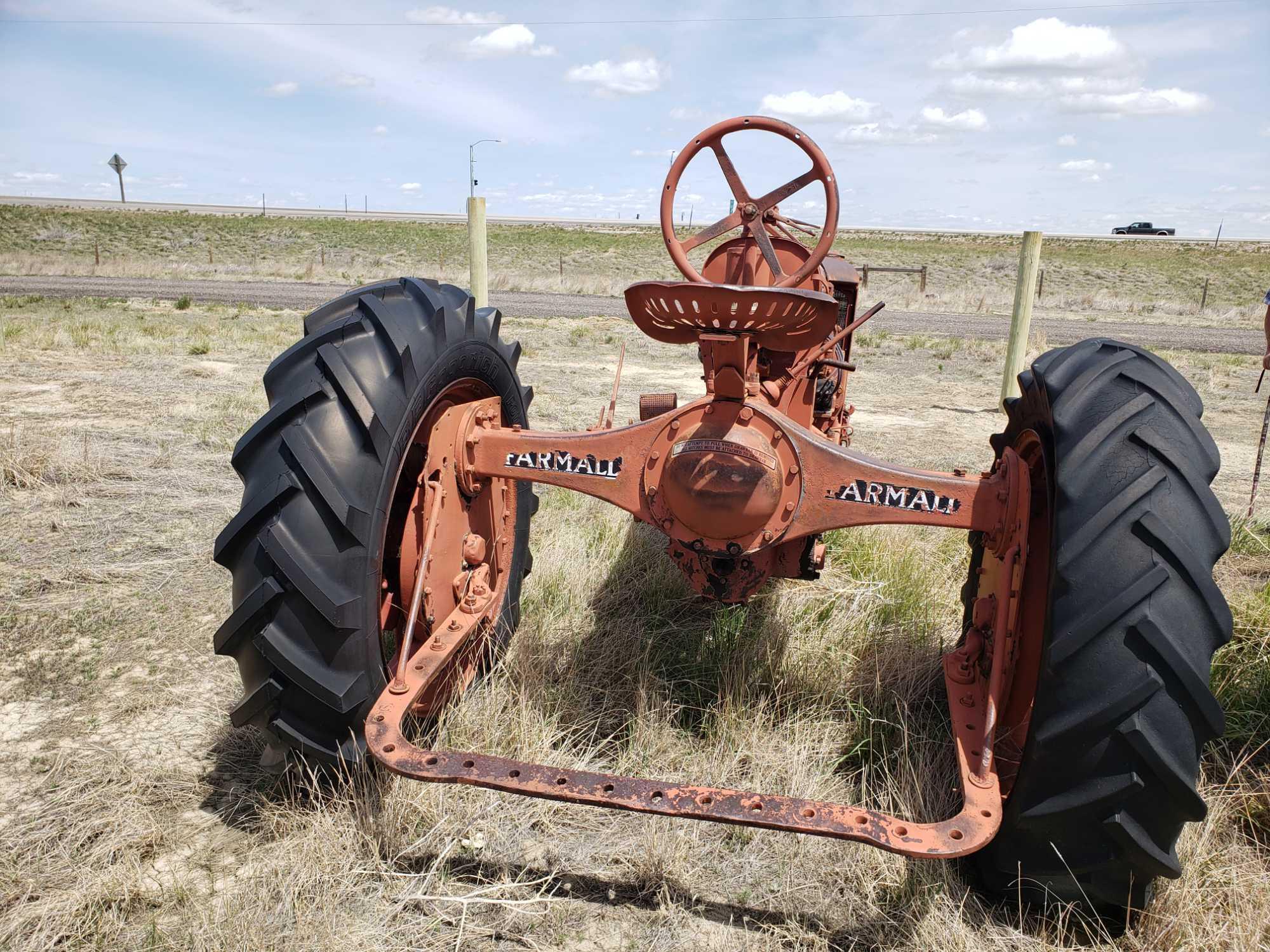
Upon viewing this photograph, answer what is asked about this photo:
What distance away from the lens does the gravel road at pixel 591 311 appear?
16609 mm

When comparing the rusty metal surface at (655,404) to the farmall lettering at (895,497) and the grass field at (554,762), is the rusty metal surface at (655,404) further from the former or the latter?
the farmall lettering at (895,497)

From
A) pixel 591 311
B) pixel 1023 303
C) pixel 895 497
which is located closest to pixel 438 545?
pixel 895 497

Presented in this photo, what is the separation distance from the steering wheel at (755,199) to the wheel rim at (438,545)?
0.97m

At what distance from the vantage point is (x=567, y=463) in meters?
2.57

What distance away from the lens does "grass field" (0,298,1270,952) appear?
2102 millimetres

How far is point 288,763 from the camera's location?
2.34 metres

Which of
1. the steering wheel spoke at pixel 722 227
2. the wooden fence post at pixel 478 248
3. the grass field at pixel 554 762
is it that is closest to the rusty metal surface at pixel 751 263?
the steering wheel spoke at pixel 722 227

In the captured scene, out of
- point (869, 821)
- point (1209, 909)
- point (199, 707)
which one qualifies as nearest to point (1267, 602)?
point (1209, 909)

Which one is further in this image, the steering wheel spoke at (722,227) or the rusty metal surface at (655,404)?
the rusty metal surface at (655,404)

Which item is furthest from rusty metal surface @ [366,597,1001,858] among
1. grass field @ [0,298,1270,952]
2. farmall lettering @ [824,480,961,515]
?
farmall lettering @ [824,480,961,515]

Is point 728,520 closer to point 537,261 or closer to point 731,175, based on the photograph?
point 731,175

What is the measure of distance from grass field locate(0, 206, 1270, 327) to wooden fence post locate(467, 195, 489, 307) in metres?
18.3

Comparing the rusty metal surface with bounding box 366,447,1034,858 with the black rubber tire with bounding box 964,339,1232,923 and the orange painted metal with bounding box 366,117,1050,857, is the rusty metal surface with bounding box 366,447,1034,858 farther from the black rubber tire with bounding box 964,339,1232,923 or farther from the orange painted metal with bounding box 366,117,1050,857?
the black rubber tire with bounding box 964,339,1232,923

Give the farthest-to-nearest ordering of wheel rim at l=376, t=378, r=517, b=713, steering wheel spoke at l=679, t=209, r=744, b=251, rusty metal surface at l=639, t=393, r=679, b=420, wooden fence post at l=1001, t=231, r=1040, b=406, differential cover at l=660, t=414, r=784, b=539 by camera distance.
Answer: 1. wooden fence post at l=1001, t=231, r=1040, b=406
2. rusty metal surface at l=639, t=393, r=679, b=420
3. steering wheel spoke at l=679, t=209, r=744, b=251
4. wheel rim at l=376, t=378, r=517, b=713
5. differential cover at l=660, t=414, r=784, b=539
